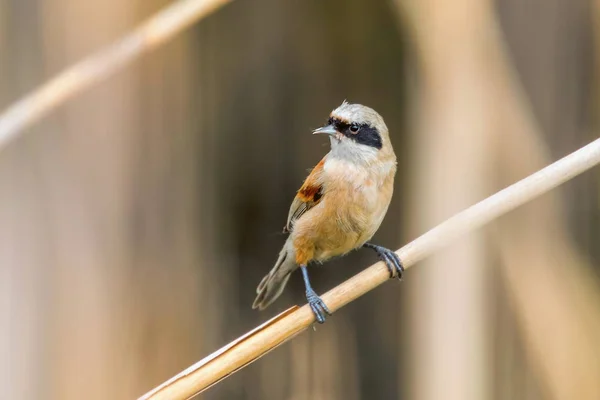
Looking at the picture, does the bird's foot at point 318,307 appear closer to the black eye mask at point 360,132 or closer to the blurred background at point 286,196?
the black eye mask at point 360,132

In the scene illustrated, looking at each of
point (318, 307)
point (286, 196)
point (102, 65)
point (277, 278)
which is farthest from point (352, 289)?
point (286, 196)

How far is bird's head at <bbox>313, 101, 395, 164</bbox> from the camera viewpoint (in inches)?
77.2

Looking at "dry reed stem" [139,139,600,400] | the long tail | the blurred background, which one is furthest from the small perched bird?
the blurred background

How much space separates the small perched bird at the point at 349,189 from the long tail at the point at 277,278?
123 mm

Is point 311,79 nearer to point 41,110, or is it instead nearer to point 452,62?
point 452,62

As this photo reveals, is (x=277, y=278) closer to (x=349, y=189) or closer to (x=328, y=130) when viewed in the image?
(x=349, y=189)

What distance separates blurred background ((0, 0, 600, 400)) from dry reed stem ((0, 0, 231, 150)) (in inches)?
25.7

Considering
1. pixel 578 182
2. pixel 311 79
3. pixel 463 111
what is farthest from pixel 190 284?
pixel 578 182

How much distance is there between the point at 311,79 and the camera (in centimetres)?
286

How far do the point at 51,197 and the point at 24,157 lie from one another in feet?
0.58

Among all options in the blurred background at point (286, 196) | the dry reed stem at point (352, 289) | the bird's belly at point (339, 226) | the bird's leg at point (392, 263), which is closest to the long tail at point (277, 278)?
the bird's belly at point (339, 226)

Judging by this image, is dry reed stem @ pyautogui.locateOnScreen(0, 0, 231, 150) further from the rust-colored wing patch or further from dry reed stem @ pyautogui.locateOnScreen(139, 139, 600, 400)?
dry reed stem @ pyautogui.locateOnScreen(139, 139, 600, 400)

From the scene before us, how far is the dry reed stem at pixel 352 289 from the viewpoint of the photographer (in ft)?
4.73

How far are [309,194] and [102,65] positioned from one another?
0.71 m
